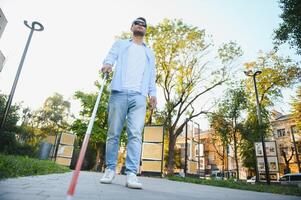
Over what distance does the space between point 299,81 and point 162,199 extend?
27.6m

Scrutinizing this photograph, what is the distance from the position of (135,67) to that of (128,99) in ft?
1.84

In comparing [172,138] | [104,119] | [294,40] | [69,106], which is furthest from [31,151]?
[294,40]

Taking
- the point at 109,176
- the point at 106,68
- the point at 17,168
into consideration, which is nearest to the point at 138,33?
the point at 106,68

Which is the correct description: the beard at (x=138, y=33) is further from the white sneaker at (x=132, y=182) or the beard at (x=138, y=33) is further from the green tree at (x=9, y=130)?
the green tree at (x=9, y=130)

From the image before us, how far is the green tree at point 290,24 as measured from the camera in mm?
12188

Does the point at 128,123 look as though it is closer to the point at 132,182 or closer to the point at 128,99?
the point at 128,99

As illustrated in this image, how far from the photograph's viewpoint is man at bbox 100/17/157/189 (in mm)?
3361

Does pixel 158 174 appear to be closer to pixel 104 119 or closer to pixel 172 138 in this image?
pixel 172 138

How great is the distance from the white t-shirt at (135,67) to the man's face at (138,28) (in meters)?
0.20

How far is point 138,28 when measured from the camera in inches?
150

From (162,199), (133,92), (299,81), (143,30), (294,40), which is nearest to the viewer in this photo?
(162,199)

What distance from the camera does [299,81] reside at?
24656 millimetres

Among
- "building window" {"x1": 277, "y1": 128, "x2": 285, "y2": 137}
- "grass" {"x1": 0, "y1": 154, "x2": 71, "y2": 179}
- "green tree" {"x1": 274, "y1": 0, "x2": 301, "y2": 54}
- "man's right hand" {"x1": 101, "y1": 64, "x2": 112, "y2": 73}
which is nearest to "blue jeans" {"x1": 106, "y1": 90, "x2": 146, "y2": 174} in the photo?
"man's right hand" {"x1": 101, "y1": 64, "x2": 112, "y2": 73}

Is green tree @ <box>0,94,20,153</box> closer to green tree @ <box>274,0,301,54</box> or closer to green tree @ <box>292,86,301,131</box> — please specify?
green tree @ <box>274,0,301,54</box>
